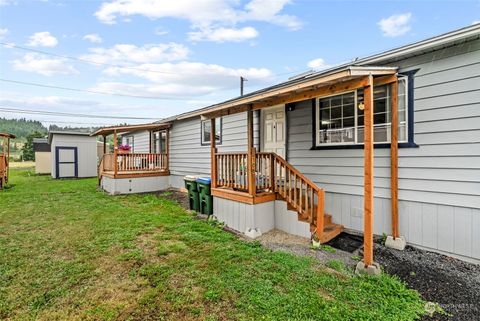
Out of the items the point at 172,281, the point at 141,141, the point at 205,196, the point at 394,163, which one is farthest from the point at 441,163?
the point at 141,141

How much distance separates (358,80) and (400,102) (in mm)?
1521

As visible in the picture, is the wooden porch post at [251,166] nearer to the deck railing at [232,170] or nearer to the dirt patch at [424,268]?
the deck railing at [232,170]

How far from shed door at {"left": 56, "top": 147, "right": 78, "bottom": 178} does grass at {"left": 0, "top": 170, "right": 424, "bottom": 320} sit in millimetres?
13002

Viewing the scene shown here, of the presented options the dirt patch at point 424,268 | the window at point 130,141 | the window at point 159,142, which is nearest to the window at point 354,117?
the dirt patch at point 424,268

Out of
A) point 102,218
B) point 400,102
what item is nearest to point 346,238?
point 400,102

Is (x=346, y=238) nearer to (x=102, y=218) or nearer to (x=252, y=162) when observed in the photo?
(x=252, y=162)

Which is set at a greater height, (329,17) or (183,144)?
(329,17)

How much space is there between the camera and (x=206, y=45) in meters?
16.5

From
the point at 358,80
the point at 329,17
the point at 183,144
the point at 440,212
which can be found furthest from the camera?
the point at 183,144

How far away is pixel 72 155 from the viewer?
17078mm

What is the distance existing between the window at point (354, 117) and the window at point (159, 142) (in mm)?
9172

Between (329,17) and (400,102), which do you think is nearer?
(400,102)

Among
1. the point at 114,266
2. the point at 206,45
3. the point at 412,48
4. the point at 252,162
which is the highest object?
the point at 206,45

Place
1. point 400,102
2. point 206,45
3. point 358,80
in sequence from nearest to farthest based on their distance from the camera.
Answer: point 358,80
point 400,102
point 206,45
